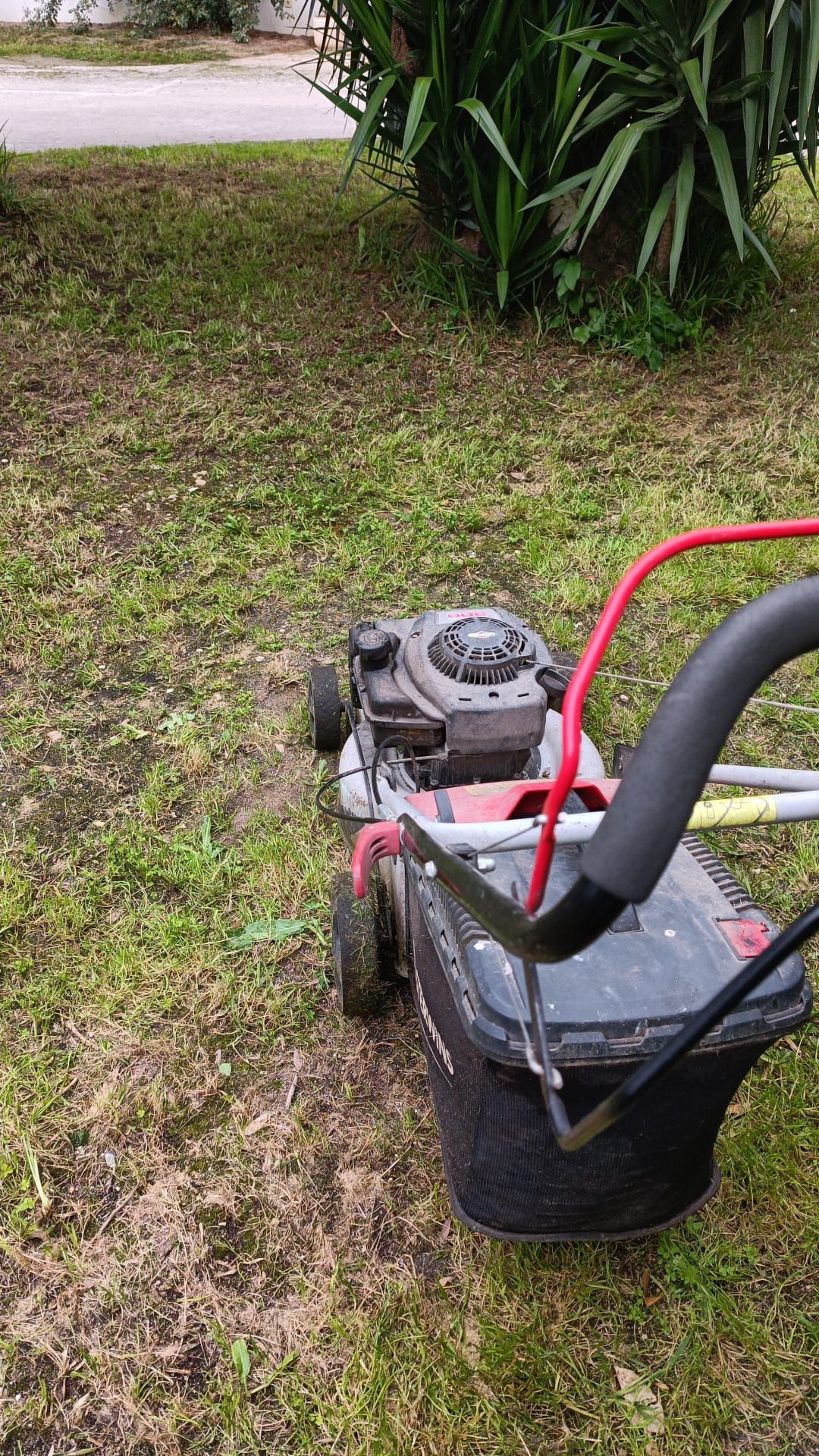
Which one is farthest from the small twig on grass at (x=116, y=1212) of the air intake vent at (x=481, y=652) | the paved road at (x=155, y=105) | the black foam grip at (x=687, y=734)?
the paved road at (x=155, y=105)

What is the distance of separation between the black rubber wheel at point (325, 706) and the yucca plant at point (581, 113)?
6.79 ft

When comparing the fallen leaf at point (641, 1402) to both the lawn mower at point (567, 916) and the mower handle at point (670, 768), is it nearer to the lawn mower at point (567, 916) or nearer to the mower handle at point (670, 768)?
the lawn mower at point (567, 916)

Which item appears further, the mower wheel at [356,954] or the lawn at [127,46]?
the lawn at [127,46]

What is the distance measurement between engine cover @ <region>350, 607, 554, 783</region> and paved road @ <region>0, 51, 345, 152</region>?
242 inches

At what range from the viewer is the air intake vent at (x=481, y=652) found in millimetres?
1729

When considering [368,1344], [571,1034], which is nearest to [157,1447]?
[368,1344]

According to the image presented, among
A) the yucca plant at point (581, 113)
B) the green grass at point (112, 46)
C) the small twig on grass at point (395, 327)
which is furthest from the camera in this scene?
the green grass at point (112, 46)

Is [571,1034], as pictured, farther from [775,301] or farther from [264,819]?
[775,301]

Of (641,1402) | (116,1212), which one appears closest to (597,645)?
(641,1402)

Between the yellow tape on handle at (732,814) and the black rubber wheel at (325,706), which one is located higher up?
the yellow tape on handle at (732,814)

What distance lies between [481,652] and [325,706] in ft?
2.01

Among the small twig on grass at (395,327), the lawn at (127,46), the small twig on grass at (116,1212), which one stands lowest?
the small twig on grass at (116,1212)

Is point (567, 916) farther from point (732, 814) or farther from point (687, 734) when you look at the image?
point (732, 814)

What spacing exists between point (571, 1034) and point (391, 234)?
4.46 m
